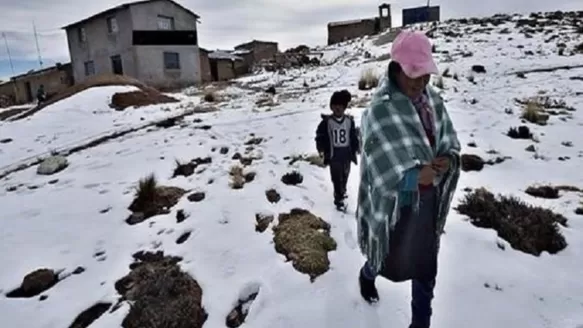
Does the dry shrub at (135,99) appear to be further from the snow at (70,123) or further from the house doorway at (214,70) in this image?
the house doorway at (214,70)

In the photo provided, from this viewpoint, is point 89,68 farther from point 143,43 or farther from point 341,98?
point 341,98

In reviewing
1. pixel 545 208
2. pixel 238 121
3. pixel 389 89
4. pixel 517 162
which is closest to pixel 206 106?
pixel 238 121

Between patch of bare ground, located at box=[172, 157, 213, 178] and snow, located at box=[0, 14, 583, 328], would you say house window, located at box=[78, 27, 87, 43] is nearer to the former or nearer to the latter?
snow, located at box=[0, 14, 583, 328]

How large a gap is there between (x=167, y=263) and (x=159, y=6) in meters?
30.4

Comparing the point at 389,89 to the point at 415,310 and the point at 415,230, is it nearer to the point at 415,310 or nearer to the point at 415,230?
the point at 415,230

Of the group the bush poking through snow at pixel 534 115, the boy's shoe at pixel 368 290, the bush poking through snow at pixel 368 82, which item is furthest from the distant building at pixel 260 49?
the boy's shoe at pixel 368 290

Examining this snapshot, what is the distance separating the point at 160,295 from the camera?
3412 millimetres

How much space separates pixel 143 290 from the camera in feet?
11.4

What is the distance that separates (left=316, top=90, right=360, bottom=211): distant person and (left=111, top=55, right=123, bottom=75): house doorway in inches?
1160

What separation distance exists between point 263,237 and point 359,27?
141 ft

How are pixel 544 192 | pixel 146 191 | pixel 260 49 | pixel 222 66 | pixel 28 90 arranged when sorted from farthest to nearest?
1. pixel 260 49
2. pixel 28 90
3. pixel 222 66
4. pixel 146 191
5. pixel 544 192

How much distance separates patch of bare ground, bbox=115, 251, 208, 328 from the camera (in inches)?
124

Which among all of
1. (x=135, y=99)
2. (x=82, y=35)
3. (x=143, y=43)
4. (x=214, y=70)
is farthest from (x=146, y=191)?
(x=214, y=70)

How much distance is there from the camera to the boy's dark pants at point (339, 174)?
14.9 feet
